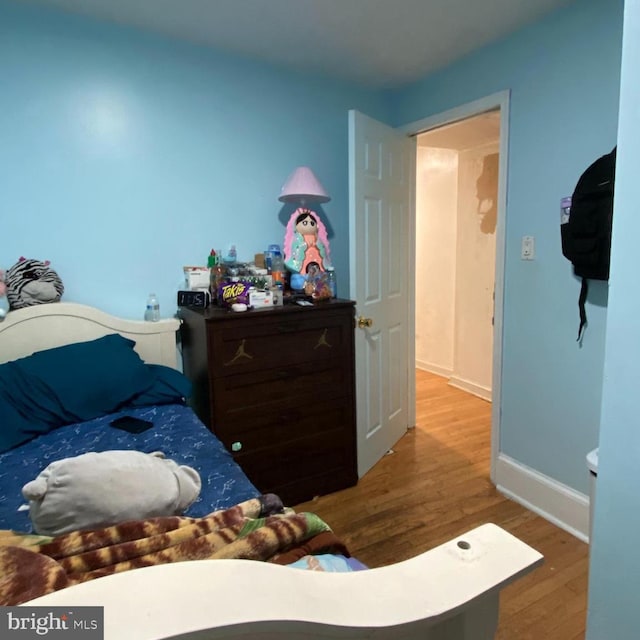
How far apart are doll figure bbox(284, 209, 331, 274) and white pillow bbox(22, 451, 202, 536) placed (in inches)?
63.6

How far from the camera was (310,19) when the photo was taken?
196 cm

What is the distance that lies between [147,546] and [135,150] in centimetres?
198

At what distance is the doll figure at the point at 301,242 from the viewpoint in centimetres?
241

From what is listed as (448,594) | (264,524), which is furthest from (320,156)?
(448,594)

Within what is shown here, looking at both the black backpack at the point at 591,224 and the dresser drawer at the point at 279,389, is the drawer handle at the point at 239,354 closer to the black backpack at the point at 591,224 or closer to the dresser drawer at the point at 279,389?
the dresser drawer at the point at 279,389

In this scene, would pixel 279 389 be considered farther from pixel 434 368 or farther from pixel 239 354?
pixel 434 368

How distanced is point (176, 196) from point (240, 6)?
909 millimetres

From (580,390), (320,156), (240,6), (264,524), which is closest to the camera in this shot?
(264,524)

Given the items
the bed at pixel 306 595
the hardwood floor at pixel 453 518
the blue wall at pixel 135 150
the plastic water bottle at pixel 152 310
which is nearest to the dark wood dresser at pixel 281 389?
the plastic water bottle at pixel 152 310

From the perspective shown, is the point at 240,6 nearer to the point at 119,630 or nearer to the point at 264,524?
the point at 264,524

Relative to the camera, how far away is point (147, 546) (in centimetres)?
72

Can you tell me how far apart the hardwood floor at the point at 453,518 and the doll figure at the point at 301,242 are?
1.27 metres

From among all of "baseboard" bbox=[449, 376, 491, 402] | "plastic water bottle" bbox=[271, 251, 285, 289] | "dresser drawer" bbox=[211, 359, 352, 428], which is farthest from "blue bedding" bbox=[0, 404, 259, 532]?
"baseboard" bbox=[449, 376, 491, 402]

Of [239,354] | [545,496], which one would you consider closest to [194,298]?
[239,354]
